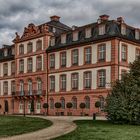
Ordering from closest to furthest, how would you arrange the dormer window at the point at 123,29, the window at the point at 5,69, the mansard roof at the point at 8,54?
the dormer window at the point at 123,29 → the mansard roof at the point at 8,54 → the window at the point at 5,69

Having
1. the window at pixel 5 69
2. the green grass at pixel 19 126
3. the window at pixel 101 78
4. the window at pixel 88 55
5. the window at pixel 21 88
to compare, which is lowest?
the green grass at pixel 19 126

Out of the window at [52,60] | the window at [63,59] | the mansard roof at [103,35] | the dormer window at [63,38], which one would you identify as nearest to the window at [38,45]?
the mansard roof at [103,35]

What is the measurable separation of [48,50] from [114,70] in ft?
46.6

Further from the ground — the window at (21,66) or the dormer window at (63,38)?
the dormer window at (63,38)

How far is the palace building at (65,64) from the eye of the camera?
53438 mm

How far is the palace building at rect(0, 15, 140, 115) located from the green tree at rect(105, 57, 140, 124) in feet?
49.6

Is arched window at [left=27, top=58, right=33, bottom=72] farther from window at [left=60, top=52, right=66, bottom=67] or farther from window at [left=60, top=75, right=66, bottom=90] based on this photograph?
window at [left=60, top=75, right=66, bottom=90]

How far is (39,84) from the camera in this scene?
6350 cm

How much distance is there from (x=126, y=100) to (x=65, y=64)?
29481mm

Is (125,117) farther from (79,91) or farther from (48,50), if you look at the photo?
(48,50)

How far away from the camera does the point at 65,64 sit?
59500mm

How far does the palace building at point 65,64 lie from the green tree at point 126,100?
1512cm

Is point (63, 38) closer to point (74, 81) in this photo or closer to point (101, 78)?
point (74, 81)

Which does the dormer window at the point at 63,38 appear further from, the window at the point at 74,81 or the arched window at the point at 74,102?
the arched window at the point at 74,102
